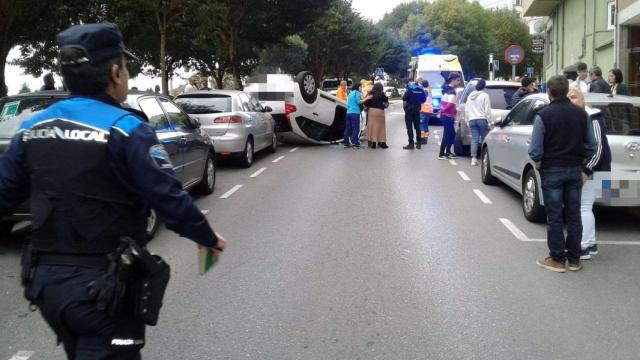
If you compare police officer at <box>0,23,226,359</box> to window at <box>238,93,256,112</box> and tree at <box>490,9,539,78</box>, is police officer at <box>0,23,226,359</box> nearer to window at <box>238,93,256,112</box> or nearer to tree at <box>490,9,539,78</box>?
window at <box>238,93,256,112</box>

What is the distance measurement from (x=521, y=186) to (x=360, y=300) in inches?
166

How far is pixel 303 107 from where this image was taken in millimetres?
16984

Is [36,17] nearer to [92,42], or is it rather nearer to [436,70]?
[436,70]

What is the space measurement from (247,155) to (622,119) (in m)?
7.59

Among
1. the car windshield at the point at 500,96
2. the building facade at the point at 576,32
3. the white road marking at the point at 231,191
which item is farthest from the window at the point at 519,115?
the building facade at the point at 576,32

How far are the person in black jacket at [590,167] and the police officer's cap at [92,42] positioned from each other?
4872 mm

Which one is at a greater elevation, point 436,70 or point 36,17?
point 36,17

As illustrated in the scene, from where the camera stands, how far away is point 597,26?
22906 mm

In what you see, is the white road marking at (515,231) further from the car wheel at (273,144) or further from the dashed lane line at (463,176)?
the car wheel at (273,144)

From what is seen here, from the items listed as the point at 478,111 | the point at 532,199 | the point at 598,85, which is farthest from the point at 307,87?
the point at 532,199

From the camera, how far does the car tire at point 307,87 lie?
17.0 metres

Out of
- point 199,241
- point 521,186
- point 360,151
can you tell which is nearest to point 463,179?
point 521,186

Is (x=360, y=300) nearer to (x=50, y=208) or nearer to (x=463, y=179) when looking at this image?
(x=50, y=208)

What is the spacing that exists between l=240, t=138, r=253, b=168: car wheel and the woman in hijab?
4.17 meters
